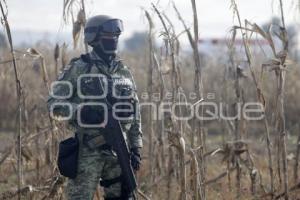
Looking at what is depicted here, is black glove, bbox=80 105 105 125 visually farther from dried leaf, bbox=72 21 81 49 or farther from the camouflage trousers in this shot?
dried leaf, bbox=72 21 81 49

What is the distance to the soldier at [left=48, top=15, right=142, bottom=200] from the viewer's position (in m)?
4.01

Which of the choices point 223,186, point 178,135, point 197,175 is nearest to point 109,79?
point 178,135

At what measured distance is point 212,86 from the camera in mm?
12148

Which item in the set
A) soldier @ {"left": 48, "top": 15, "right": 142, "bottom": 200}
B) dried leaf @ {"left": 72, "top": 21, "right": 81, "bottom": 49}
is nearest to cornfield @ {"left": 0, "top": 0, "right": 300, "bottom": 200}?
dried leaf @ {"left": 72, "top": 21, "right": 81, "bottom": 49}

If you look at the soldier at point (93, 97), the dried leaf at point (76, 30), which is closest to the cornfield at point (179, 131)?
the dried leaf at point (76, 30)

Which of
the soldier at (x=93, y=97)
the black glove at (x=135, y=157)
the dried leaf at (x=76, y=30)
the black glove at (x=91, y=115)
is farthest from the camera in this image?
the dried leaf at (x=76, y=30)

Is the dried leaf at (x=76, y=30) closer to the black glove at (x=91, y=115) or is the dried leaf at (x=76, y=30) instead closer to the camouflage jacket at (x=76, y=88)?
the camouflage jacket at (x=76, y=88)

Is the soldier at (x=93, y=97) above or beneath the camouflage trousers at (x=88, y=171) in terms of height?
above

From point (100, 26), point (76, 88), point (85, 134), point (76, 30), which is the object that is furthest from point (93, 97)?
point (76, 30)

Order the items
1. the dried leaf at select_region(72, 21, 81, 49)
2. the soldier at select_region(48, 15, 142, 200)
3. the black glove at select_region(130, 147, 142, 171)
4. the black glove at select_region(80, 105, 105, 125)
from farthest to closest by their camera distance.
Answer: the dried leaf at select_region(72, 21, 81, 49) < the black glove at select_region(130, 147, 142, 171) < the soldier at select_region(48, 15, 142, 200) < the black glove at select_region(80, 105, 105, 125)

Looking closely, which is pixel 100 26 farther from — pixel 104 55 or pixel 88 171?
pixel 88 171

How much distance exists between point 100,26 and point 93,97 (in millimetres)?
455

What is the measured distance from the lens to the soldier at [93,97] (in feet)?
13.1

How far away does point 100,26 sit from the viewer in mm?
4051
